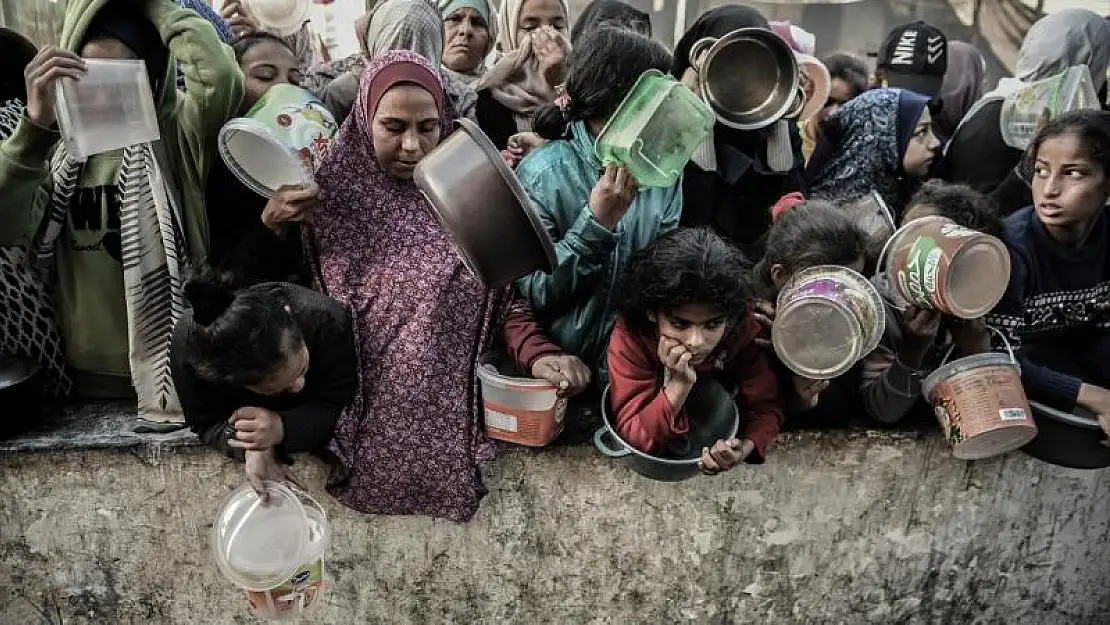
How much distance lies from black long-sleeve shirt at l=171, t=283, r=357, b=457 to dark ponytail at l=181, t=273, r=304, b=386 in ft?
0.41

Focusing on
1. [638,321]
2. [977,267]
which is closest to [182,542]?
[638,321]

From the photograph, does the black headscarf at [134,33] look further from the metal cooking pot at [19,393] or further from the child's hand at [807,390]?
the child's hand at [807,390]

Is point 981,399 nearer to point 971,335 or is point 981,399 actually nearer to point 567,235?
point 971,335

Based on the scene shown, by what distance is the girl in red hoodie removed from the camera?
1.55 m

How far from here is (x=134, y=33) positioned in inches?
70.2

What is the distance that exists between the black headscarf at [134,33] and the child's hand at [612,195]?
1188 mm

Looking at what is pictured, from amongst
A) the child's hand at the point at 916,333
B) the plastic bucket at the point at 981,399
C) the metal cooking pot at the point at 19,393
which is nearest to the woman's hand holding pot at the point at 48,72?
the metal cooking pot at the point at 19,393

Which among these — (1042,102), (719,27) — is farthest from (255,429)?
(1042,102)

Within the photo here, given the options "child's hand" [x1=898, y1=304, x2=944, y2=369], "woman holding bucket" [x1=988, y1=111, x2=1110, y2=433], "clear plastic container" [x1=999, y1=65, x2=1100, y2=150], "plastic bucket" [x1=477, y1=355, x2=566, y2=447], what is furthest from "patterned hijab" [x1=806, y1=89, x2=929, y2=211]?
"plastic bucket" [x1=477, y1=355, x2=566, y2=447]

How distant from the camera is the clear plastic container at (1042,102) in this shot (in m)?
2.64

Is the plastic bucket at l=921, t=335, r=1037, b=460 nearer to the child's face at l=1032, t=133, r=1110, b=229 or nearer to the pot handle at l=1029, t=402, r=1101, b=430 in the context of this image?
the pot handle at l=1029, t=402, r=1101, b=430

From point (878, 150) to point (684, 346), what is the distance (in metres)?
1.56

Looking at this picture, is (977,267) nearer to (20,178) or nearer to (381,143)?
(381,143)

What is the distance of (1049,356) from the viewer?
2043 millimetres
